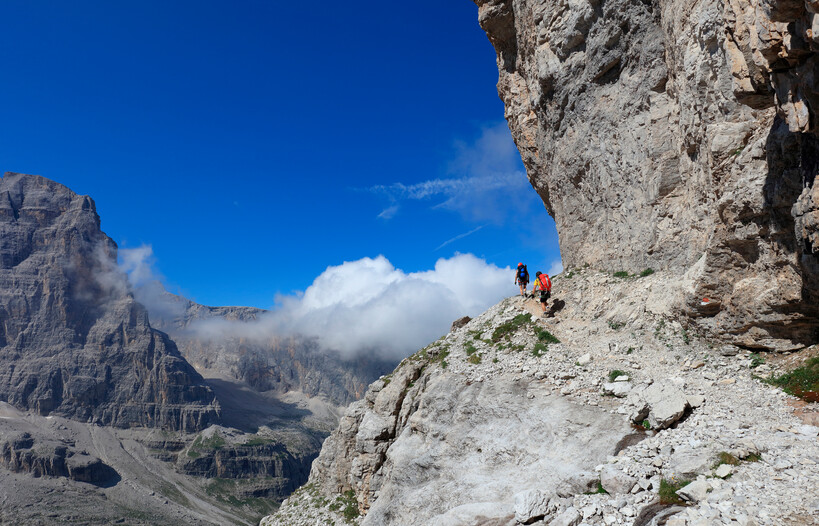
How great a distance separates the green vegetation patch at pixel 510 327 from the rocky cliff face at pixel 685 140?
23.7 ft

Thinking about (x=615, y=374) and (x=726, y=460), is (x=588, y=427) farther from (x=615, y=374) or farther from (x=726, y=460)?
(x=726, y=460)

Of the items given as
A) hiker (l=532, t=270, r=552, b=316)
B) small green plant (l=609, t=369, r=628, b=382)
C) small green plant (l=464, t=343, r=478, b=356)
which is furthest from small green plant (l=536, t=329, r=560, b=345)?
small green plant (l=609, t=369, r=628, b=382)

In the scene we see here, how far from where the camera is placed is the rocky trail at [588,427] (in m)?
12.5

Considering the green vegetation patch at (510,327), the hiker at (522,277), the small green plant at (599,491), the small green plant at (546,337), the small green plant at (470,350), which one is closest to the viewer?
the small green plant at (599,491)

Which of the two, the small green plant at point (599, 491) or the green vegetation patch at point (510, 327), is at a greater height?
the green vegetation patch at point (510, 327)

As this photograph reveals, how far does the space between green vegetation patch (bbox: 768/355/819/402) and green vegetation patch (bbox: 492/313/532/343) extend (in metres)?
14.3

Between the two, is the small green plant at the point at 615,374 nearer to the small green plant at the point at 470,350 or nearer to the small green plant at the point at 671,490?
the small green plant at the point at 671,490

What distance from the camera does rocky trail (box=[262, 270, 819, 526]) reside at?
12.5 m

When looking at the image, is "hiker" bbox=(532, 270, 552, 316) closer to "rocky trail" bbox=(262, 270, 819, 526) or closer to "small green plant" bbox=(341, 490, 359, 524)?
"rocky trail" bbox=(262, 270, 819, 526)

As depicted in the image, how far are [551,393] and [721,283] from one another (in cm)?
875

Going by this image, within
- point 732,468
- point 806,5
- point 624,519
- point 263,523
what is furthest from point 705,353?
point 263,523

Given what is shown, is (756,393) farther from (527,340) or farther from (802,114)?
(527,340)

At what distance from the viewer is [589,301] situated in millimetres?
30109

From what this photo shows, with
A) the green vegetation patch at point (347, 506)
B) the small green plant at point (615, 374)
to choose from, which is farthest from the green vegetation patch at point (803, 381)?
the green vegetation patch at point (347, 506)
